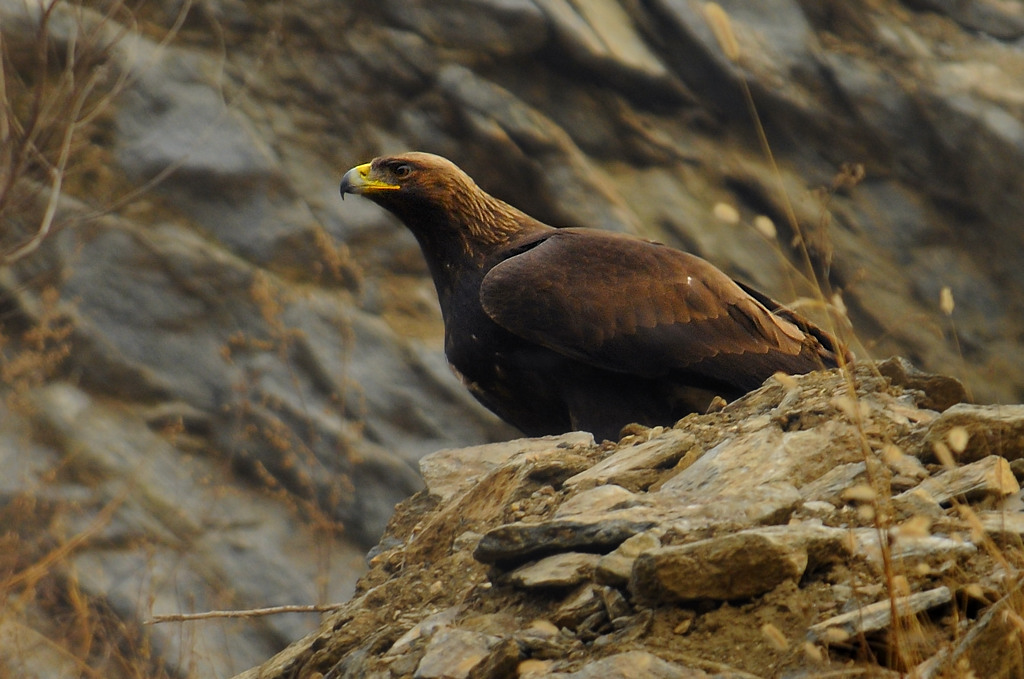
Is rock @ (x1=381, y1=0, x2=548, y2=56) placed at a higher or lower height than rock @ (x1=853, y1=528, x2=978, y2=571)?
higher

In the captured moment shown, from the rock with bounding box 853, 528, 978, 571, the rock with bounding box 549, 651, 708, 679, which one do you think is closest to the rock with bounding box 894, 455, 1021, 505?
the rock with bounding box 853, 528, 978, 571

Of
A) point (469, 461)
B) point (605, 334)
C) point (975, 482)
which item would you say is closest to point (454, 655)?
point (975, 482)

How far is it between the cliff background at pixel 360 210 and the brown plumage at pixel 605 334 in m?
3.48

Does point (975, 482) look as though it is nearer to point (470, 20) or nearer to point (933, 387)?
point (933, 387)

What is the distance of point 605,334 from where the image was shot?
466cm

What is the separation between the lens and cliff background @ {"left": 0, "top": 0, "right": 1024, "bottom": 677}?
8828 mm

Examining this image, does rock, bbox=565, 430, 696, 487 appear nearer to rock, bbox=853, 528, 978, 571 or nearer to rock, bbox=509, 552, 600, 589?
rock, bbox=509, 552, 600, 589

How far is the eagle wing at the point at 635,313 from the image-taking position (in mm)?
4621

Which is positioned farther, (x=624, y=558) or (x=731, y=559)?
(x=624, y=558)

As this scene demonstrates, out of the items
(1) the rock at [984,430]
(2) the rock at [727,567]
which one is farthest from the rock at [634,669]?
(1) the rock at [984,430]

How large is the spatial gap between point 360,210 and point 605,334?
5453 millimetres

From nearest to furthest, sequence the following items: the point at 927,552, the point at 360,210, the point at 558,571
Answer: the point at 927,552 < the point at 558,571 < the point at 360,210

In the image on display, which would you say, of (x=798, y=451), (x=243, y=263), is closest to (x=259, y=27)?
(x=243, y=263)

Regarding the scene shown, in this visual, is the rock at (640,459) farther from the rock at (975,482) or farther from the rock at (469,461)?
the rock at (975,482)
